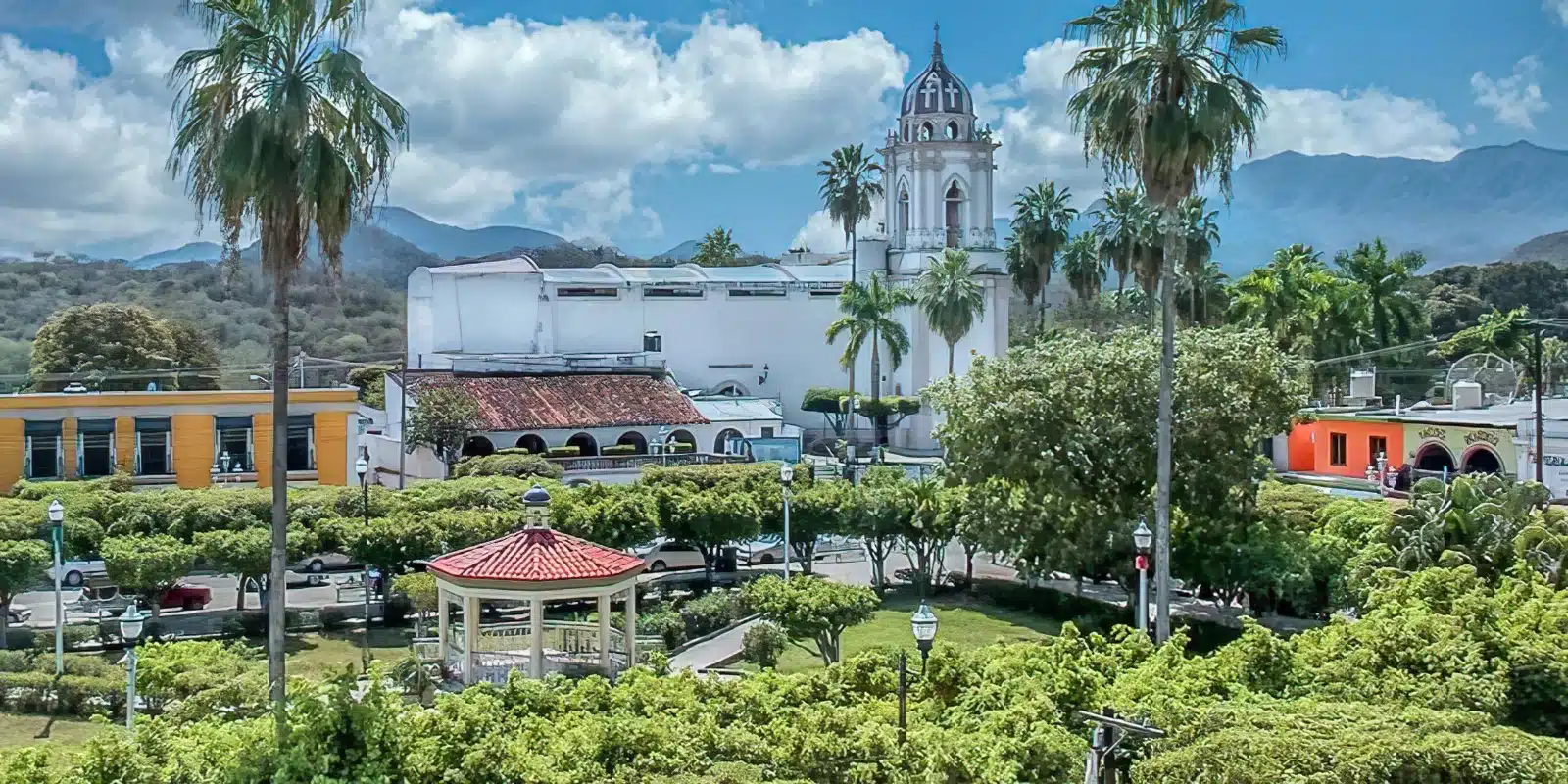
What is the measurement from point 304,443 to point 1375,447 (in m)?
34.9

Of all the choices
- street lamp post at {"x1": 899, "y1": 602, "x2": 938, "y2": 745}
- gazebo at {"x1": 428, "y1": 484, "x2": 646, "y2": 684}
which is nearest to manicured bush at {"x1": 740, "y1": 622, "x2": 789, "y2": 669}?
gazebo at {"x1": 428, "y1": 484, "x2": 646, "y2": 684}

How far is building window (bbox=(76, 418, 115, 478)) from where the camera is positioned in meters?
43.3

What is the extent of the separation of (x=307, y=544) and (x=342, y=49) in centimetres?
1686

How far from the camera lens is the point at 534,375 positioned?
185 ft

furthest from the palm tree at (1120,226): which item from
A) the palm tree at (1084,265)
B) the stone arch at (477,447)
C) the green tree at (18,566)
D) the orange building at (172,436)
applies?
the green tree at (18,566)

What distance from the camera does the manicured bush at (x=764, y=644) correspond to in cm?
2447

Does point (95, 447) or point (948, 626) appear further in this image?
point (95, 447)

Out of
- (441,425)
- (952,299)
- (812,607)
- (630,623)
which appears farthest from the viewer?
(952,299)

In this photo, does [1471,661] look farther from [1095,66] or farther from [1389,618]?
[1095,66]

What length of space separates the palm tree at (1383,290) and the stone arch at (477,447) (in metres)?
34.6

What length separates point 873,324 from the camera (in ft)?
204

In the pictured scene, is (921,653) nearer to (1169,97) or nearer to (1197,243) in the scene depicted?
(1169,97)

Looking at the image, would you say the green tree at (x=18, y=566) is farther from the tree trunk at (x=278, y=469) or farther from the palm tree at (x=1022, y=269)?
the palm tree at (x=1022, y=269)

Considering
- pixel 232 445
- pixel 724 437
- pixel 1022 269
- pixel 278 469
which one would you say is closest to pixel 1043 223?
pixel 1022 269
